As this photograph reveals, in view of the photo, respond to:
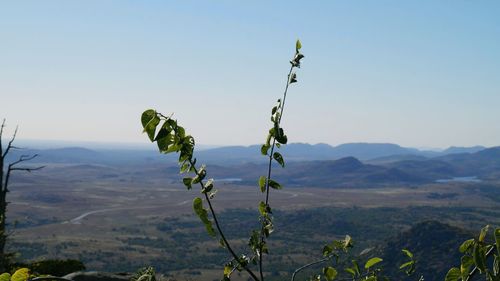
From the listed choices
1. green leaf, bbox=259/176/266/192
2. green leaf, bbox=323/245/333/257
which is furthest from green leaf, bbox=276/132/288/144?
green leaf, bbox=323/245/333/257

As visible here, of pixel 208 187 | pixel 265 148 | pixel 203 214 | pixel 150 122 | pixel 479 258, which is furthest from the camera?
pixel 265 148

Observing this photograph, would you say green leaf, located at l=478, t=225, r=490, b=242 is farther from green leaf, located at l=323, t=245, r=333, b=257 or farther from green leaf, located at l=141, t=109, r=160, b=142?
green leaf, located at l=141, t=109, r=160, b=142

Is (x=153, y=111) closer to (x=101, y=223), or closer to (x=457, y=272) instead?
(x=457, y=272)

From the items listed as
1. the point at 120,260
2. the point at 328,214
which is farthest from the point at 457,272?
the point at 328,214

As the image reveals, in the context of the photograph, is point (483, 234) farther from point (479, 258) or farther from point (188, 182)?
point (188, 182)

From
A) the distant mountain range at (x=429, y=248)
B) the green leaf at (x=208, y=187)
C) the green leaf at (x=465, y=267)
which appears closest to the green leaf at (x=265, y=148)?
the green leaf at (x=208, y=187)

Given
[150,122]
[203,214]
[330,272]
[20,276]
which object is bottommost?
[330,272]

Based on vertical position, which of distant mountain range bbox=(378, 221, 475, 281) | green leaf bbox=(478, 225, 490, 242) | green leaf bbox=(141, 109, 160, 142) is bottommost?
distant mountain range bbox=(378, 221, 475, 281)

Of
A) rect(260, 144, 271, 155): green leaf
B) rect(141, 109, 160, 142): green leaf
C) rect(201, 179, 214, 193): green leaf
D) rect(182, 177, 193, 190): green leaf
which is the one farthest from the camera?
rect(260, 144, 271, 155): green leaf

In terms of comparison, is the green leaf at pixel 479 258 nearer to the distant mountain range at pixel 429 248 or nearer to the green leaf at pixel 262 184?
the green leaf at pixel 262 184

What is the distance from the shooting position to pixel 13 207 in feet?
494

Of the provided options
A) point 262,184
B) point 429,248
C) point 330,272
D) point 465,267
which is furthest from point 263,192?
point 429,248

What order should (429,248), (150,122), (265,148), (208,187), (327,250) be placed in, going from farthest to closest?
(429,248) < (327,250) < (265,148) < (208,187) < (150,122)

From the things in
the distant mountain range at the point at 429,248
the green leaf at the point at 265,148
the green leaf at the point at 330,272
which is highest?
the green leaf at the point at 265,148
